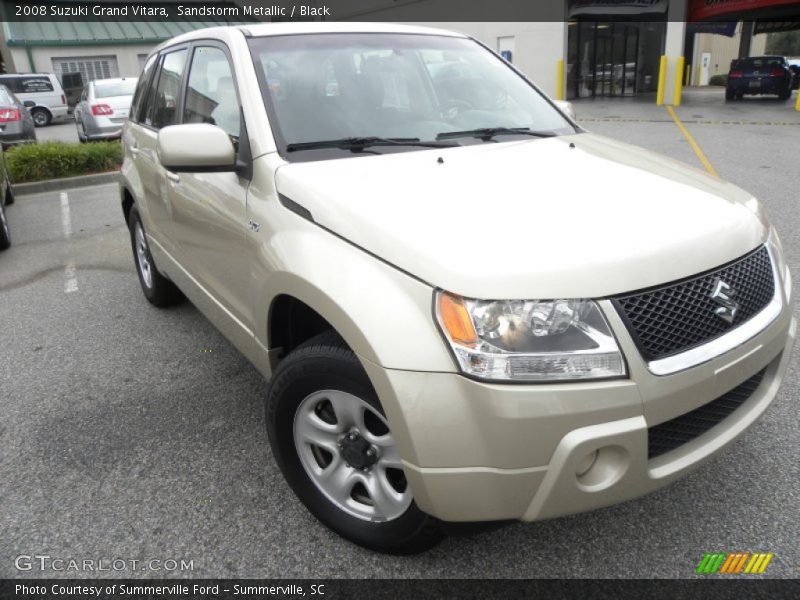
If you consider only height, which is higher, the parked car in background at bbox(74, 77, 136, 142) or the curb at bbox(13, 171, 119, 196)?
the parked car in background at bbox(74, 77, 136, 142)

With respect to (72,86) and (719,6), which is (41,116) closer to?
(72,86)

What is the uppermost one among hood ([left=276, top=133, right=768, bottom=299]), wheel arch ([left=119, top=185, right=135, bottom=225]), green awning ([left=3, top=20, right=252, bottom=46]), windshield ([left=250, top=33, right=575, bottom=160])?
green awning ([left=3, top=20, right=252, bottom=46])

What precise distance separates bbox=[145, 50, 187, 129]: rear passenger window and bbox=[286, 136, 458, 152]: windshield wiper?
1.33 metres

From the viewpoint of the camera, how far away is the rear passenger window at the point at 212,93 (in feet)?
9.61

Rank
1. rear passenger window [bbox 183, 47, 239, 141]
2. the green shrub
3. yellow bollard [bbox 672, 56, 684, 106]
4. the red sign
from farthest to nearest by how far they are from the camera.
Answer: the red sign
yellow bollard [bbox 672, 56, 684, 106]
the green shrub
rear passenger window [bbox 183, 47, 239, 141]

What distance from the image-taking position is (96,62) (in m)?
33.1

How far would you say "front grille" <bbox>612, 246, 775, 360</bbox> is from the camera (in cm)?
185

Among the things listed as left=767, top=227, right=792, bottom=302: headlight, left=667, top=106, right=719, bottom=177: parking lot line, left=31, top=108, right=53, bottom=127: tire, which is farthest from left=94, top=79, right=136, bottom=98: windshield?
left=767, top=227, right=792, bottom=302: headlight

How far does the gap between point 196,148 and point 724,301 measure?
1975mm

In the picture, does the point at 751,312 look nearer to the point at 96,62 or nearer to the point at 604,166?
the point at 604,166

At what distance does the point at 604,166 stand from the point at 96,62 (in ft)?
120

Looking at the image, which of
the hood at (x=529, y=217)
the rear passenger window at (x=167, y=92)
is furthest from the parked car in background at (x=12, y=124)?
the hood at (x=529, y=217)

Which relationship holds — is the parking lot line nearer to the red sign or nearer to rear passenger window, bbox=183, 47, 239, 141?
rear passenger window, bbox=183, 47, 239, 141

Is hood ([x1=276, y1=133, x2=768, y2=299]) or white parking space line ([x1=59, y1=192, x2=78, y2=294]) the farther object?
white parking space line ([x1=59, y1=192, x2=78, y2=294])
